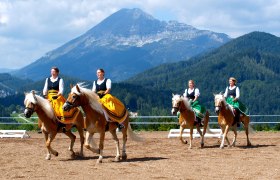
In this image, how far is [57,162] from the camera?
15.5 m

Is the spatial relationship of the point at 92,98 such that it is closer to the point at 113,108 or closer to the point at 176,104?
the point at 113,108

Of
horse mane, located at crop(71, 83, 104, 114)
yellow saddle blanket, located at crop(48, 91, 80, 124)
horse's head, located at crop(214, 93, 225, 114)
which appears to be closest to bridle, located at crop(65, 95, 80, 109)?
horse mane, located at crop(71, 83, 104, 114)

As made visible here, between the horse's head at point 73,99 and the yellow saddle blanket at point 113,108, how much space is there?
0.98m

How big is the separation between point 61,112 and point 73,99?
1.35m

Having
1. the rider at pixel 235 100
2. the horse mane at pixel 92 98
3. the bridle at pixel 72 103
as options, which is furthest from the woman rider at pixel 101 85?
the rider at pixel 235 100

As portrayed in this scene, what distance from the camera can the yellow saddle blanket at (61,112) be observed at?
15953mm

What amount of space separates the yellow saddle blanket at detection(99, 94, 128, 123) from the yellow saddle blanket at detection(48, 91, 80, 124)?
118cm

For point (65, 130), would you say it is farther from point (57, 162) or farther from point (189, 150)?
point (189, 150)

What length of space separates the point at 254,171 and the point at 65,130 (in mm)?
6337

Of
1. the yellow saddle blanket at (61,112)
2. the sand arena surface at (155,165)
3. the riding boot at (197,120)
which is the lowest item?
the sand arena surface at (155,165)

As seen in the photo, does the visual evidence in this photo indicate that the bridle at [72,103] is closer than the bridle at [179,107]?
Yes

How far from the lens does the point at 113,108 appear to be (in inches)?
618

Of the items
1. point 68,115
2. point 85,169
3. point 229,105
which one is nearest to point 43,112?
point 68,115

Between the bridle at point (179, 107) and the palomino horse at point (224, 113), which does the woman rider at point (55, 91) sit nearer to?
the bridle at point (179, 107)
